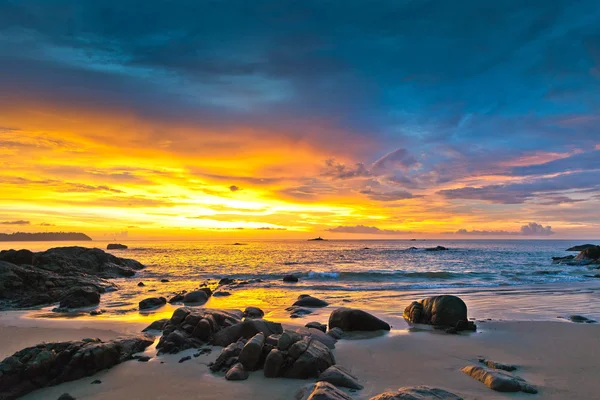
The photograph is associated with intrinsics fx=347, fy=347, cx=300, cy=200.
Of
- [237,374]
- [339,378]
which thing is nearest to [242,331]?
[237,374]

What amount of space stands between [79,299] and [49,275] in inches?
293

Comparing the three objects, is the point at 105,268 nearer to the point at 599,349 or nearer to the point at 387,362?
the point at 387,362

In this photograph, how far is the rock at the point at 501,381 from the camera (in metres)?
6.85

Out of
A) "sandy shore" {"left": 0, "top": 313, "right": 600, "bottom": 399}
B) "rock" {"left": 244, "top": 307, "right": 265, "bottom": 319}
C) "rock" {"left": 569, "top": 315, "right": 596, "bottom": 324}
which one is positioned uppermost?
"rock" {"left": 569, "top": 315, "right": 596, "bottom": 324}

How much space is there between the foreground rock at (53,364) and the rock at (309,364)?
439 cm

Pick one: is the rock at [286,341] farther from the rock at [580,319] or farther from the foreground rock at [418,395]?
the rock at [580,319]

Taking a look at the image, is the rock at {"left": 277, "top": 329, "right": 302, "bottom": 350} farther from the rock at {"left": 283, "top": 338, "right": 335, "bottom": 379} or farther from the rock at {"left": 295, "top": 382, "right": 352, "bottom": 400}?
the rock at {"left": 295, "top": 382, "right": 352, "bottom": 400}

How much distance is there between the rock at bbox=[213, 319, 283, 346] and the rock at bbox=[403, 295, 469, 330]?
6.17 meters

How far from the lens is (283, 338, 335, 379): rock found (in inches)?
297

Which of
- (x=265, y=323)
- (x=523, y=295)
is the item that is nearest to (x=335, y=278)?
(x=523, y=295)

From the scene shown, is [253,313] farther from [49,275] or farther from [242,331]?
[49,275]

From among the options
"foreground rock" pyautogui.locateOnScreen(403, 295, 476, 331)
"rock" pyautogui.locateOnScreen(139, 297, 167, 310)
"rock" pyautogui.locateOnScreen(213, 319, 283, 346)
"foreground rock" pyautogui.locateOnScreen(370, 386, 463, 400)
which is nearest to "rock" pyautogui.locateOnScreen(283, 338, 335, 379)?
"foreground rock" pyautogui.locateOnScreen(370, 386, 463, 400)

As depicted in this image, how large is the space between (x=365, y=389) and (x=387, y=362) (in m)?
2.09

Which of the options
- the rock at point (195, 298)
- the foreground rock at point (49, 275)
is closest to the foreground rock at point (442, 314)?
the rock at point (195, 298)
